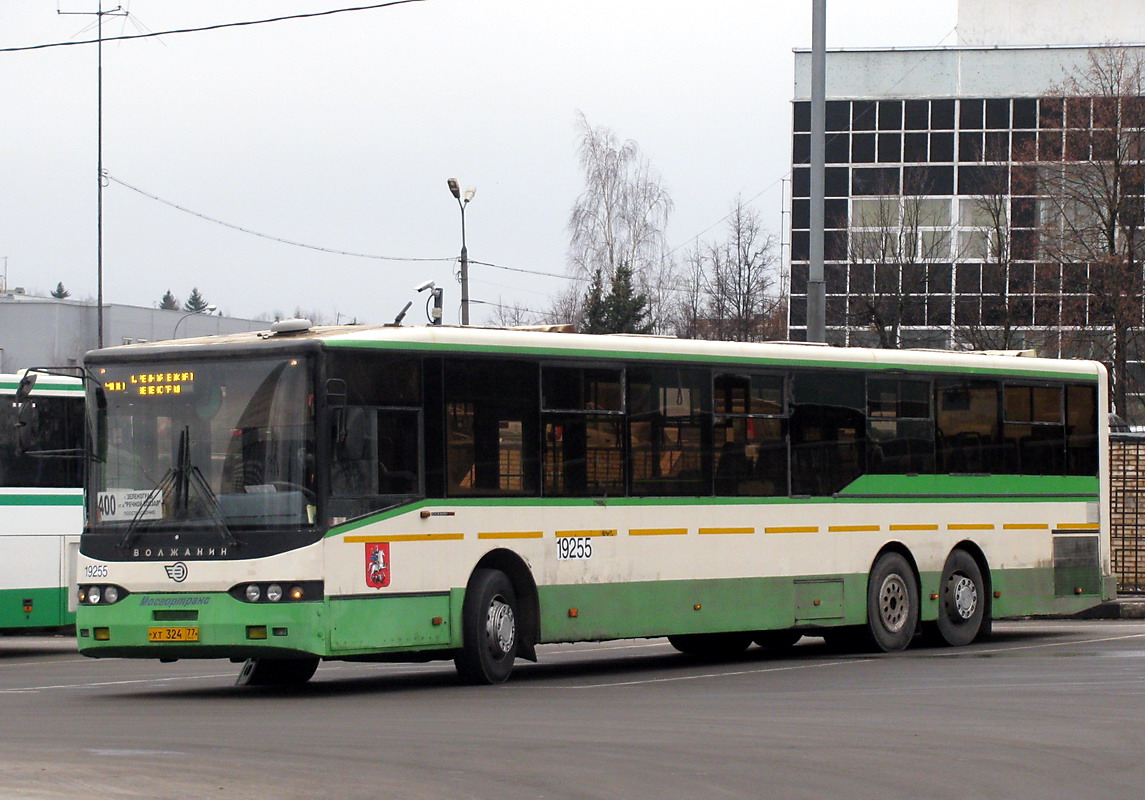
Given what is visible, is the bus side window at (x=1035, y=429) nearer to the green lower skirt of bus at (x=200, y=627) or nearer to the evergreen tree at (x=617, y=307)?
the green lower skirt of bus at (x=200, y=627)

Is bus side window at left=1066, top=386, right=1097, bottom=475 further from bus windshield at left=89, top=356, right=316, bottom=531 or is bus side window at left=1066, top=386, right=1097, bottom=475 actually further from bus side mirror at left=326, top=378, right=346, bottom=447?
bus windshield at left=89, top=356, right=316, bottom=531

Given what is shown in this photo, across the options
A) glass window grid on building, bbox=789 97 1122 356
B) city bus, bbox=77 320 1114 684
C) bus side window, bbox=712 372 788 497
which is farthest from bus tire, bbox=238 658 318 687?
glass window grid on building, bbox=789 97 1122 356

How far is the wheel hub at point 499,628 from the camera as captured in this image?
16531 mm

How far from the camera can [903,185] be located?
68000 millimetres

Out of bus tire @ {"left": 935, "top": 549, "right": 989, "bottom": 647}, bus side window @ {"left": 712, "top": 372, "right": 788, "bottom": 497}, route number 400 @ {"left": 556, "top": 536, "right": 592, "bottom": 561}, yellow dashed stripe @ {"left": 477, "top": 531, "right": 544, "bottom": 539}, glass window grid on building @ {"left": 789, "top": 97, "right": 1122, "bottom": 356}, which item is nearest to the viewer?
yellow dashed stripe @ {"left": 477, "top": 531, "right": 544, "bottom": 539}

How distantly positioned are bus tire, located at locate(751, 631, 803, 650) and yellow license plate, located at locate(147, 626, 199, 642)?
745 centimetres

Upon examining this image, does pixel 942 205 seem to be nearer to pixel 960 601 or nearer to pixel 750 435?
pixel 960 601

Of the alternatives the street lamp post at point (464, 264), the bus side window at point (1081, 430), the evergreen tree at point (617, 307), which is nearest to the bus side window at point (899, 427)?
the bus side window at point (1081, 430)

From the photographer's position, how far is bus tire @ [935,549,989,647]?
70.2 feet

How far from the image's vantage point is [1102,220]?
49125mm

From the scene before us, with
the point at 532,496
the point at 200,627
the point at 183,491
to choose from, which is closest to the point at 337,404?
the point at 183,491

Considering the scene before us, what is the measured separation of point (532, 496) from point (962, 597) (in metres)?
6.61

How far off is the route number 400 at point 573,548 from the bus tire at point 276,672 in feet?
7.78

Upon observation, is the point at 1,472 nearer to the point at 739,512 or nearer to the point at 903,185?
the point at 739,512
